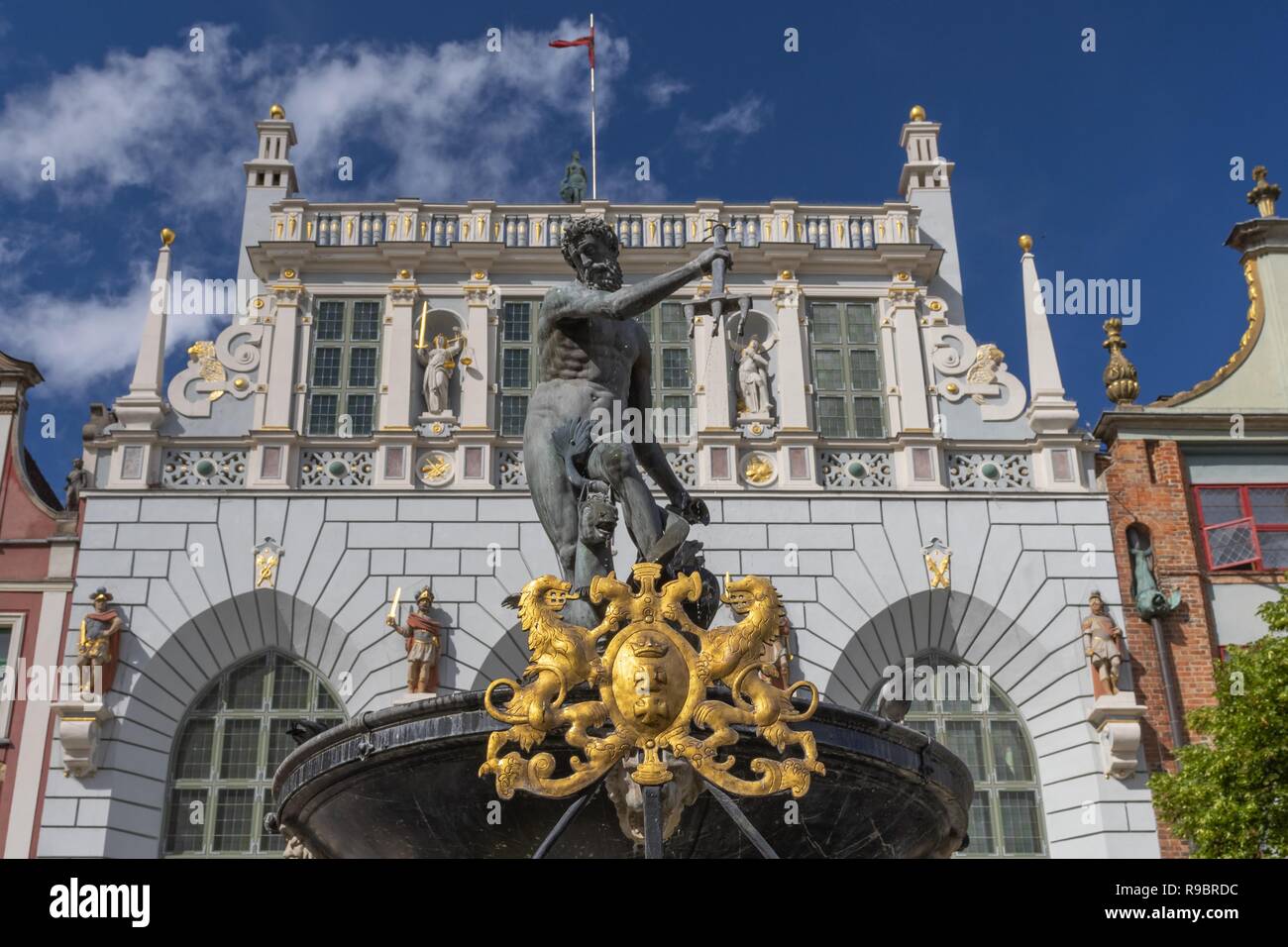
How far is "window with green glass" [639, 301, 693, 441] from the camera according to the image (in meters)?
26.1

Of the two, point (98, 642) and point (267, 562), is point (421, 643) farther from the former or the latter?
point (98, 642)

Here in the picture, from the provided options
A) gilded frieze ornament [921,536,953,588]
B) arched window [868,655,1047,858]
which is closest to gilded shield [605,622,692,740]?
arched window [868,655,1047,858]

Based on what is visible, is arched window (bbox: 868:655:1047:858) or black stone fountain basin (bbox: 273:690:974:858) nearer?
black stone fountain basin (bbox: 273:690:974:858)

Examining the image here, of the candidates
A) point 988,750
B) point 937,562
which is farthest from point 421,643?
point 988,750

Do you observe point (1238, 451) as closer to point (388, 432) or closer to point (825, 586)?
point (825, 586)

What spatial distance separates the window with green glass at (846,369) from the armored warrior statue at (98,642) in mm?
11683

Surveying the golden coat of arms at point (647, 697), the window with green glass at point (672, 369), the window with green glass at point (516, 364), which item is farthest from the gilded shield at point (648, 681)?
the window with green glass at point (516, 364)

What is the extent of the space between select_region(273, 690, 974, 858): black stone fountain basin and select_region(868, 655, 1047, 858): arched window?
1470 cm

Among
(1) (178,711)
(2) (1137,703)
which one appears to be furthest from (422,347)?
(2) (1137,703)

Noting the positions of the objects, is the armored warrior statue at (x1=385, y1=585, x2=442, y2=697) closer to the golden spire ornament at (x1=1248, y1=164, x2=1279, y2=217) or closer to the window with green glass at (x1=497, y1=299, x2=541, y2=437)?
the window with green glass at (x1=497, y1=299, x2=541, y2=437)

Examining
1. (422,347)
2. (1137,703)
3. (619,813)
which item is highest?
(422,347)

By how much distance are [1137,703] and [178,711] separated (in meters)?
14.5

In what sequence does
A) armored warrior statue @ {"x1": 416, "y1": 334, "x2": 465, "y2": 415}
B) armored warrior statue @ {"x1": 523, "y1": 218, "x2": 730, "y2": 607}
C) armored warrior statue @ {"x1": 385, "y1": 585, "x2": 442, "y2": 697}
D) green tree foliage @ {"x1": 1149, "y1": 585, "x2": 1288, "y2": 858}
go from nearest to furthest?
armored warrior statue @ {"x1": 523, "y1": 218, "x2": 730, "y2": 607} < green tree foliage @ {"x1": 1149, "y1": 585, "x2": 1288, "y2": 858} < armored warrior statue @ {"x1": 385, "y1": 585, "x2": 442, "y2": 697} < armored warrior statue @ {"x1": 416, "y1": 334, "x2": 465, "y2": 415}
